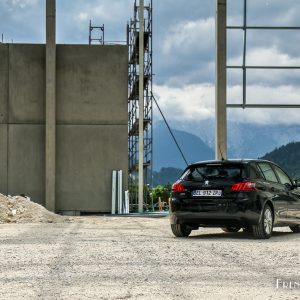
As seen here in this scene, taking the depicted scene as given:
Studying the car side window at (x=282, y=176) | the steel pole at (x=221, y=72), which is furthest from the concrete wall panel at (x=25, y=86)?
the car side window at (x=282, y=176)

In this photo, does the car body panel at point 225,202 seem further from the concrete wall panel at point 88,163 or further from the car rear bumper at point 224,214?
the concrete wall panel at point 88,163

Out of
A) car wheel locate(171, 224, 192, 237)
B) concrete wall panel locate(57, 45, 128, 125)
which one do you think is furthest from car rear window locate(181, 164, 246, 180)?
concrete wall panel locate(57, 45, 128, 125)

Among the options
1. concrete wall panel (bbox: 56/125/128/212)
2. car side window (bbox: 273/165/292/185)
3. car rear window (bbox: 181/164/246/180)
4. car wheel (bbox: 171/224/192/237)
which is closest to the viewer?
car rear window (bbox: 181/164/246/180)

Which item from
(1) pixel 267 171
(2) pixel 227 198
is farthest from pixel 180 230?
(1) pixel 267 171

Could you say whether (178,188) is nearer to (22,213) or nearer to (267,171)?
(267,171)

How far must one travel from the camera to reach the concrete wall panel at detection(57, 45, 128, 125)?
28656mm

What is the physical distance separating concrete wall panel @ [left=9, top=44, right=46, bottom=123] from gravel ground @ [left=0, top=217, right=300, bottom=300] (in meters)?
15.6

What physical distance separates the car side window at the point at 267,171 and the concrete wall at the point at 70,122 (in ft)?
46.9

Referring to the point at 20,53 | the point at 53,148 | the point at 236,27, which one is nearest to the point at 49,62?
the point at 20,53

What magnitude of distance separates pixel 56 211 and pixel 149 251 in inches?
709

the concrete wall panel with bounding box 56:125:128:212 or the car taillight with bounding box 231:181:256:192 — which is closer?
the car taillight with bounding box 231:181:256:192

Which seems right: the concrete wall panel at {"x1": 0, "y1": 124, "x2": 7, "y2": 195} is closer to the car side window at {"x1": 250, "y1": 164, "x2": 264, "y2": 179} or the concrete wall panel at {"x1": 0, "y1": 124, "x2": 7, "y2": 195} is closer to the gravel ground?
the gravel ground

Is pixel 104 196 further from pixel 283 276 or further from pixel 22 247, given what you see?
pixel 283 276

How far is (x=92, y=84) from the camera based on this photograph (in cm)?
2881
